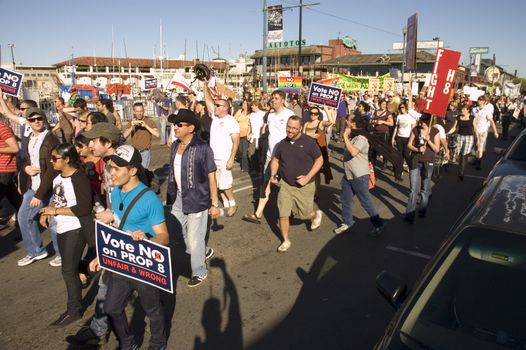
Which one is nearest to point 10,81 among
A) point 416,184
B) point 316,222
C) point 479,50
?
point 316,222

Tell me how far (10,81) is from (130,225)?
26.2 feet

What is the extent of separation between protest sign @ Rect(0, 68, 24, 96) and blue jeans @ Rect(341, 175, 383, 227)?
7.60 metres

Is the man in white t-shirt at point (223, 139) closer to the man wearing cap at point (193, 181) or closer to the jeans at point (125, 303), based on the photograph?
the man wearing cap at point (193, 181)

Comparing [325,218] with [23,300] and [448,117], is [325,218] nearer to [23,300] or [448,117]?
[23,300]

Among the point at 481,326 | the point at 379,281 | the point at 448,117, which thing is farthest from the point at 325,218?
the point at 448,117

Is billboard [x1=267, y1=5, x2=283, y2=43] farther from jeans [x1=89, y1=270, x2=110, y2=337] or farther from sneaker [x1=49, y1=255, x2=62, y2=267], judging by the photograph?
jeans [x1=89, y1=270, x2=110, y2=337]

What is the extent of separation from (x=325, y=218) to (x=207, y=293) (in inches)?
124

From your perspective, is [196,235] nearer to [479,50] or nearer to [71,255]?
[71,255]

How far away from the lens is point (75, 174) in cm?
365

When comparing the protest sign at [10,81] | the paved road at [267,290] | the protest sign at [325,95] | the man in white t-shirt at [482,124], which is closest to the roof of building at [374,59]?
the man in white t-shirt at [482,124]

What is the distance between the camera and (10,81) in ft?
29.9

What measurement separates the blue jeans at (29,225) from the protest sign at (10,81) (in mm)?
5227

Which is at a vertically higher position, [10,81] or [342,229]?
[10,81]

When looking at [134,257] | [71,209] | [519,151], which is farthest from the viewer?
[519,151]
